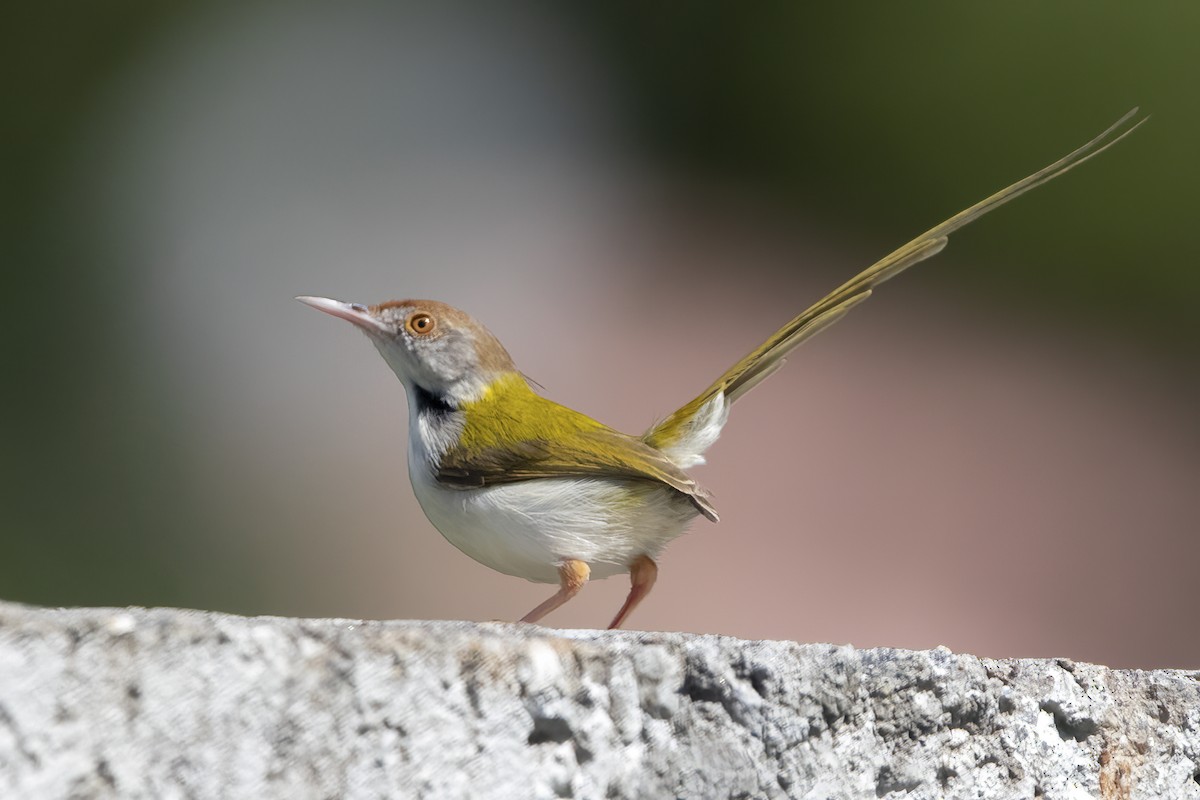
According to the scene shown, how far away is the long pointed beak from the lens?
2.48m

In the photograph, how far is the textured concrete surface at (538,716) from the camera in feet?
3.33

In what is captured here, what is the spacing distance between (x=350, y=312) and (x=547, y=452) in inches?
20.3

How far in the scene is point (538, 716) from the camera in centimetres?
118

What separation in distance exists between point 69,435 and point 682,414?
237 inches

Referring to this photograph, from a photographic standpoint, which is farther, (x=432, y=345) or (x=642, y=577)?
(x=432, y=345)

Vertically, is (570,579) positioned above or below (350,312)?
below

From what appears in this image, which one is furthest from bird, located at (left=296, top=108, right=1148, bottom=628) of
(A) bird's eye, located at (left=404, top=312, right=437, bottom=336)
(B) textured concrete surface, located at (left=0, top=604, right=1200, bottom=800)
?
(B) textured concrete surface, located at (left=0, top=604, right=1200, bottom=800)

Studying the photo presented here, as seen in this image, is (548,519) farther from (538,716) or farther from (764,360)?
(538,716)

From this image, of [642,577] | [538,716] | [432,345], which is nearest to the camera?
[538,716]

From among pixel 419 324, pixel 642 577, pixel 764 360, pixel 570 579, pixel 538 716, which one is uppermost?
pixel 764 360

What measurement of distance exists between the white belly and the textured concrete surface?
89 cm

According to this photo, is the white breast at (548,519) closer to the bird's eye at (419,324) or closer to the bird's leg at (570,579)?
the bird's leg at (570,579)

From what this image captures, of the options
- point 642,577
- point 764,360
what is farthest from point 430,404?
point 764,360

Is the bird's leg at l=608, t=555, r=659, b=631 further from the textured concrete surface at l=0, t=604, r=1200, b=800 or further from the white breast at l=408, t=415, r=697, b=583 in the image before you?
the textured concrete surface at l=0, t=604, r=1200, b=800
